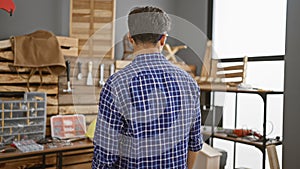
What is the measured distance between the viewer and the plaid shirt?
87 centimetres

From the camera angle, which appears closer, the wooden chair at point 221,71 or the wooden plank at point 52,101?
the wooden plank at point 52,101

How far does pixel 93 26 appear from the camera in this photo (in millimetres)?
2445

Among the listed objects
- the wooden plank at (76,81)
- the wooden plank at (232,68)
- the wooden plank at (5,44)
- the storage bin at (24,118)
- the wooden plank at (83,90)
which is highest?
the wooden plank at (5,44)

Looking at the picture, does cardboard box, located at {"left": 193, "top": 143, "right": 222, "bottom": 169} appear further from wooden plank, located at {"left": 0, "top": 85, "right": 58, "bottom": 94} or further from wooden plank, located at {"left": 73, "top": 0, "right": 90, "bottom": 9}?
wooden plank, located at {"left": 73, "top": 0, "right": 90, "bottom": 9}

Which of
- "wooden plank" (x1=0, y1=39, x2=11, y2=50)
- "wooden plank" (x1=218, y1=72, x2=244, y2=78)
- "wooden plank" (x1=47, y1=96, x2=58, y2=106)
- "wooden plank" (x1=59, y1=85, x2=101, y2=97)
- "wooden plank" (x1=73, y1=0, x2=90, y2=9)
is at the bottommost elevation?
"wooden plank" (x1=47, y1=96, x2=58, y2=106)

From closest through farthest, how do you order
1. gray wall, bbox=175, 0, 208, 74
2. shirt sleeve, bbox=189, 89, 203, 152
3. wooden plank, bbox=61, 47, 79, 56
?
shirt sleeve, bbox=189, 89, 203, 152
wooden plank, bbox=61, 47, 79, 56
gray wall, bbox=175, 0, 208, 74

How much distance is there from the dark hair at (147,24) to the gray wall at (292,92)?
4.83 ft

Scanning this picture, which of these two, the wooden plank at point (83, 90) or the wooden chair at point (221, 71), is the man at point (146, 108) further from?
the wooden chair at point (221, 71)

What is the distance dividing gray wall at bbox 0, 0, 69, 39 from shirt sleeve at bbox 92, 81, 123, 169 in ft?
5.12

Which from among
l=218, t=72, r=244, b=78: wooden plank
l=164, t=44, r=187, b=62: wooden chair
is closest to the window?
l=218, t=72, r=244, b=78: wooden plank

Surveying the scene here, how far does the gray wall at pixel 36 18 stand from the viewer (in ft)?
7.07

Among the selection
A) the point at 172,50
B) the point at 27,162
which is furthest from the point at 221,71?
the point at 27,162

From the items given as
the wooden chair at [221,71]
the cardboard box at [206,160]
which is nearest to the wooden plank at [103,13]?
the wooden chair at [221,71]

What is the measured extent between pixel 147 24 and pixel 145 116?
0.87 feet
